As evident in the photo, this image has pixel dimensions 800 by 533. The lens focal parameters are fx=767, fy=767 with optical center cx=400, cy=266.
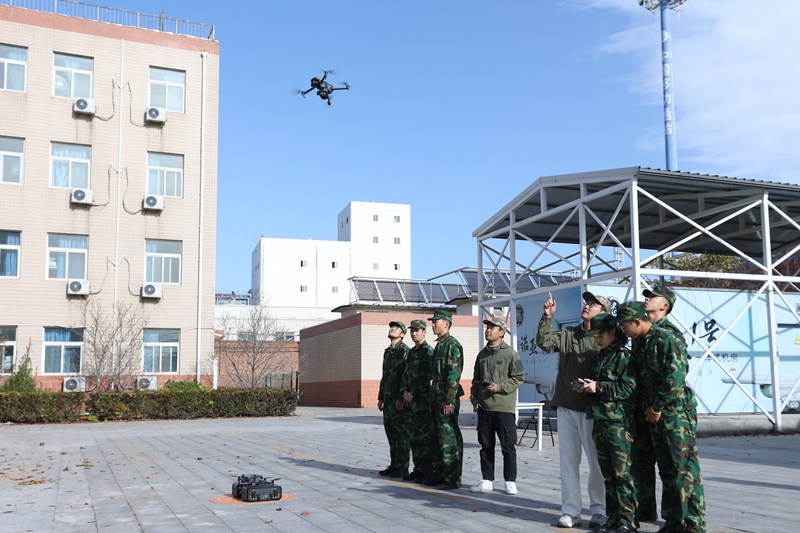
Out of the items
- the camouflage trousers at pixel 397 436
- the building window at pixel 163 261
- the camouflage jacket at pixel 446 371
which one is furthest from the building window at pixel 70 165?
the camouflage jacket at pixel 446 371

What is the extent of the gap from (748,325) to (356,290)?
2867 centimetres

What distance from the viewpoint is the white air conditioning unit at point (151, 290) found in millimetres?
27203

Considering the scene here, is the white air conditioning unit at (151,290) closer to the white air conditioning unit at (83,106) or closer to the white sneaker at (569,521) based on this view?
the white air conditioning unit at (83,106)

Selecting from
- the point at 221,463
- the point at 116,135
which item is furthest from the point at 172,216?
the point at 221,463

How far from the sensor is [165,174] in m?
28.5

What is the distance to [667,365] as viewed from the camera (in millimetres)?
5629

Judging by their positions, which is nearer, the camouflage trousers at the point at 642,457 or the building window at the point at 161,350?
the camouflage trousers at the point at 642,457

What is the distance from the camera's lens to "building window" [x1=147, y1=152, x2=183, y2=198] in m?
28.3

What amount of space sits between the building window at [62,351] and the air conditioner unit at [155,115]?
26.0ft

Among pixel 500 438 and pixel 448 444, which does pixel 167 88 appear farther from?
pixel 500 438

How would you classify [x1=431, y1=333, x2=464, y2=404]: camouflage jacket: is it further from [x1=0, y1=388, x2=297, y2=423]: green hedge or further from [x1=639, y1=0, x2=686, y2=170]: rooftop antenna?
[x1=639, y1=0, x2=686, y2=170]: rooftop antenna

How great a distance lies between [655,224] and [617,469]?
14643 mm

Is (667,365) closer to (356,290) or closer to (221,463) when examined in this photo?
(221,463)

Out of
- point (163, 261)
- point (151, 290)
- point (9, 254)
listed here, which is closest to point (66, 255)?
point (9, 254)
